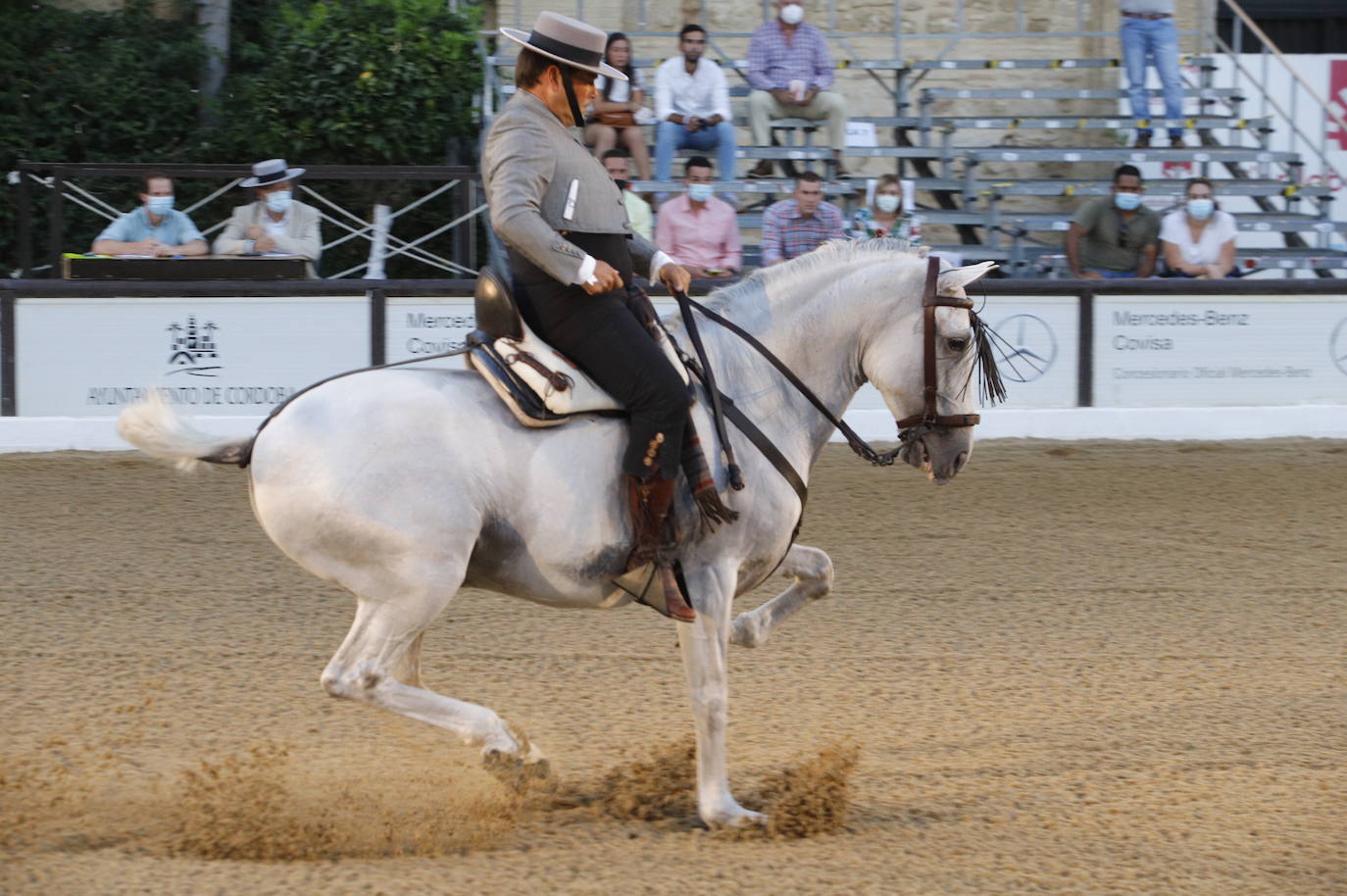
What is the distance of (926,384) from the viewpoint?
15.9ft

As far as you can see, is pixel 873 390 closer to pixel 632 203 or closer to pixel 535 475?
pixel 632 203

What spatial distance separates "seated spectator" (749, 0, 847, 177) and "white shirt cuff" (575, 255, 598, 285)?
10.4 m

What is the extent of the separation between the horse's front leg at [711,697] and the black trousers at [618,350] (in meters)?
0.40

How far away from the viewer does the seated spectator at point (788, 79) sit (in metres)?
14.7

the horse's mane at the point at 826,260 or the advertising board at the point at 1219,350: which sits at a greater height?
the horse's mane at the point at 826,260

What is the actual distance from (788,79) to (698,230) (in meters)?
3.36

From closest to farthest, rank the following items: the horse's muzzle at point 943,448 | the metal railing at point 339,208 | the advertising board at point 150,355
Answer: the horse's muzzle at point 943,448 → the advertising board at point 150,355 → the metal railing at point 339,208

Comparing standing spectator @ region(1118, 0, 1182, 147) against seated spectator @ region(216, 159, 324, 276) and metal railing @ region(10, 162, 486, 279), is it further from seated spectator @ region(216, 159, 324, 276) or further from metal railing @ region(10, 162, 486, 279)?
seated spectator @ region(216, 159, 324, 276)

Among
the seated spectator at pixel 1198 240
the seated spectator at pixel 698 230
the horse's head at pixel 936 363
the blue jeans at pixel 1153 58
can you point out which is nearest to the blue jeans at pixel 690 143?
the seated spectator at pixel 698 230

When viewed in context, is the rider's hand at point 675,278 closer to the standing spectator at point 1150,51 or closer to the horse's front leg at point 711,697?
the horse's front leg at point 711,697

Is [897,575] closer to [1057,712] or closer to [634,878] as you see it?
[1057,712]

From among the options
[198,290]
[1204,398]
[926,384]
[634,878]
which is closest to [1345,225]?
[1204,398]

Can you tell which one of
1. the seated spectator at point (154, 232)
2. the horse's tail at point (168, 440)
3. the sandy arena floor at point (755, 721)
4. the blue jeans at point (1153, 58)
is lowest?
the sandy arena floor at point (755, 721)

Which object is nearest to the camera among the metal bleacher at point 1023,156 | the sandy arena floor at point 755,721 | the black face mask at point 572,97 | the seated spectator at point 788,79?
the sandy arena floor at point 755,721
